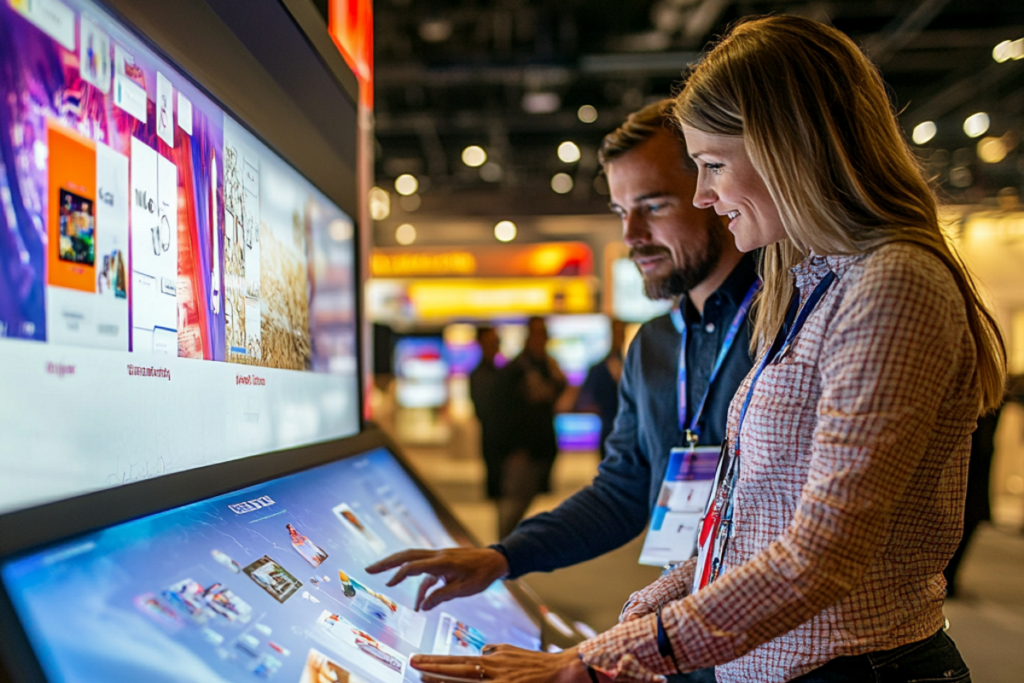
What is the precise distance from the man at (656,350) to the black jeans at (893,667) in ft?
2.21

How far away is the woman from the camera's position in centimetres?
83

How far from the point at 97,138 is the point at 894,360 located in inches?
Result: 34.9

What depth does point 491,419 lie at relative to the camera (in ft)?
18.9

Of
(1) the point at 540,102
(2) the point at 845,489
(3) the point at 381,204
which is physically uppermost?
(1) the point at 540,102

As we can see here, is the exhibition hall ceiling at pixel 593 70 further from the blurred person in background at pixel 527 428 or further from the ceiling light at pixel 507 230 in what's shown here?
the blurred person in background at pixel 527 428

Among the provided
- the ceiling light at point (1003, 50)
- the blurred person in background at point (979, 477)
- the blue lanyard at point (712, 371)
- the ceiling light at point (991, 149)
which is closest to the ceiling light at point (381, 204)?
the ceiling light at point (1003, 50)

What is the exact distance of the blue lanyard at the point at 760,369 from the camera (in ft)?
3.35

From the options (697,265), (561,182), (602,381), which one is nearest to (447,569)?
(697,265)

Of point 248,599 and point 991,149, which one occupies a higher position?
point 991,149

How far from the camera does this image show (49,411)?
693 millimetres

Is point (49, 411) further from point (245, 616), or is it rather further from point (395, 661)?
point (395, 661)

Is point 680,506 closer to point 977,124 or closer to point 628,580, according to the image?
point 628,580

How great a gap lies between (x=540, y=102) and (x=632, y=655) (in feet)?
29.0

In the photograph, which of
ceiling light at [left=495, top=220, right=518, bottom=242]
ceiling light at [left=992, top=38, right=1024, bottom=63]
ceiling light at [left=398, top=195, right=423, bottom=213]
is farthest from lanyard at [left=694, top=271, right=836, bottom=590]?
ceiling light at [left=398, top=195, right=423, bottom=213]
